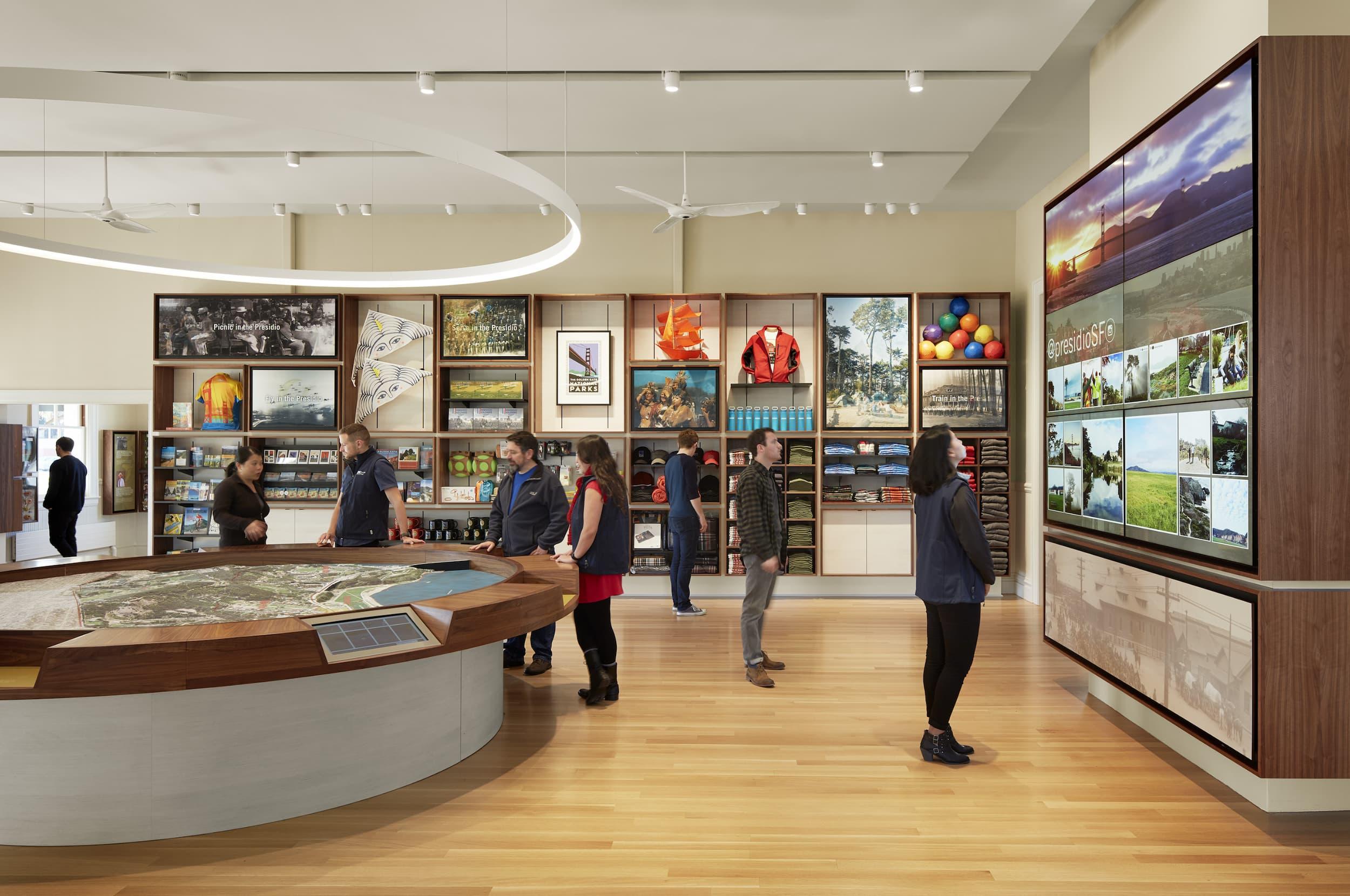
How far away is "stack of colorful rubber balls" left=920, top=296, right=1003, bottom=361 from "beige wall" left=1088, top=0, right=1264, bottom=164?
127 inches

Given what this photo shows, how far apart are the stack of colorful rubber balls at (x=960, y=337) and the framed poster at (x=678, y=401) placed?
7.54 ft

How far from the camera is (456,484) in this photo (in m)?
8.79

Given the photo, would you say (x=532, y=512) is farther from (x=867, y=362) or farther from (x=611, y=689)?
(x=867, y=362)

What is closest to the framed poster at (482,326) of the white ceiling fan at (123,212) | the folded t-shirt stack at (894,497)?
the white ceiling fan at (123,212)

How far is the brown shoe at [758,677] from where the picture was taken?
5039 millimetres

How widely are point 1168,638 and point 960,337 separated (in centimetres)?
511

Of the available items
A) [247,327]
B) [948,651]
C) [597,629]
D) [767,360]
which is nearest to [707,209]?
[767,360]

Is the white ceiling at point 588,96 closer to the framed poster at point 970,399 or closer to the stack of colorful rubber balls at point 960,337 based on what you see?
the stack of colorful rubber balls at point 960,337

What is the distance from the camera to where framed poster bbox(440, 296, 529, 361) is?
8.54 metres

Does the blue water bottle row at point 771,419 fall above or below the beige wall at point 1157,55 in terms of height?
below

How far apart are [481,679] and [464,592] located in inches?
21.9

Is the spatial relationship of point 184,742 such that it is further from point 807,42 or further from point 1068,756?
point 807,42

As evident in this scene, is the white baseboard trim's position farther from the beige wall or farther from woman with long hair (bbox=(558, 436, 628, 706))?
the beige wall

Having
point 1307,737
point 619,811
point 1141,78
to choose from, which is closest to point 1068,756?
point 1307,737
